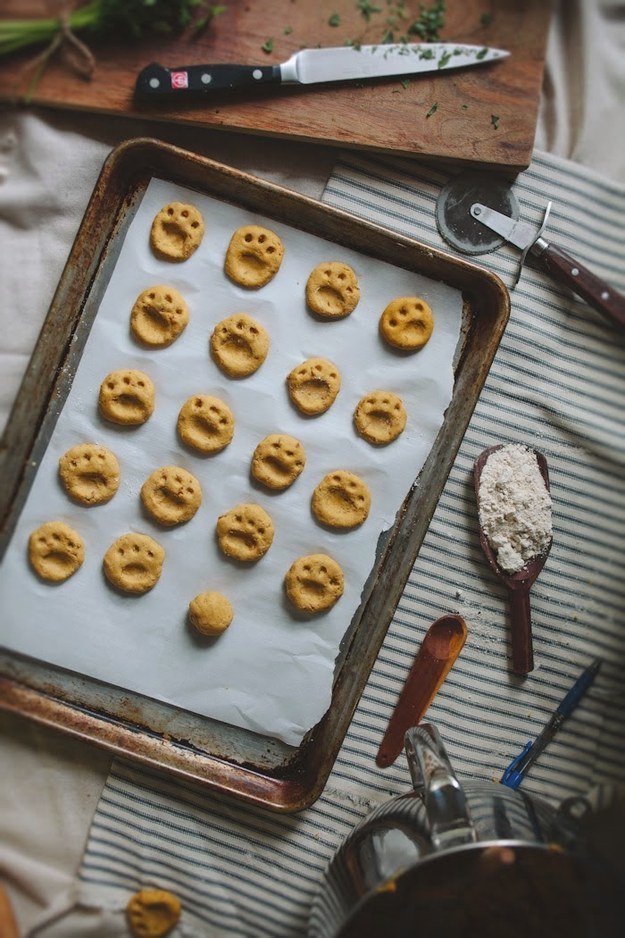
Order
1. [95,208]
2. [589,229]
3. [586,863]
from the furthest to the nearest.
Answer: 1. [589,229]
2. [95,208]
3. [586,863]

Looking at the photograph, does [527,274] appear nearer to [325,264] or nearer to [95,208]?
[325,264]

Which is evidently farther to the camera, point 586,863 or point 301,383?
point 301,383

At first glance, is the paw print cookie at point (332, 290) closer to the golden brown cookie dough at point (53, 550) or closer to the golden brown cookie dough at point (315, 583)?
the golden brown cookie dough at point (315, 583)

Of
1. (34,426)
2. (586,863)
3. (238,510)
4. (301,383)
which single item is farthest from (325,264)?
(586,863)

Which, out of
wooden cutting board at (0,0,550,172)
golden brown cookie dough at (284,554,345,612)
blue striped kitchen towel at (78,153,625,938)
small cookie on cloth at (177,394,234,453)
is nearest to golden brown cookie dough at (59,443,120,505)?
small cookie on cloth at (177,394,234,453)

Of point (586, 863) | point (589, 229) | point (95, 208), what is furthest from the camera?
→ point (589, 229)

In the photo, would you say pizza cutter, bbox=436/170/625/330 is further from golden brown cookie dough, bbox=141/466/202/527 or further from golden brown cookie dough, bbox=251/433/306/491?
golden brown cookie dough, bbox=141/466/202/527

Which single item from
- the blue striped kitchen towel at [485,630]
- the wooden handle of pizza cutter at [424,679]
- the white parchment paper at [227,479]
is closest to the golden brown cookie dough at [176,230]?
the white parchment paper at [227,479]

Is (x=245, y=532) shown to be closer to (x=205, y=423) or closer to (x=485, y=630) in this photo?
(x=205, y=423)
